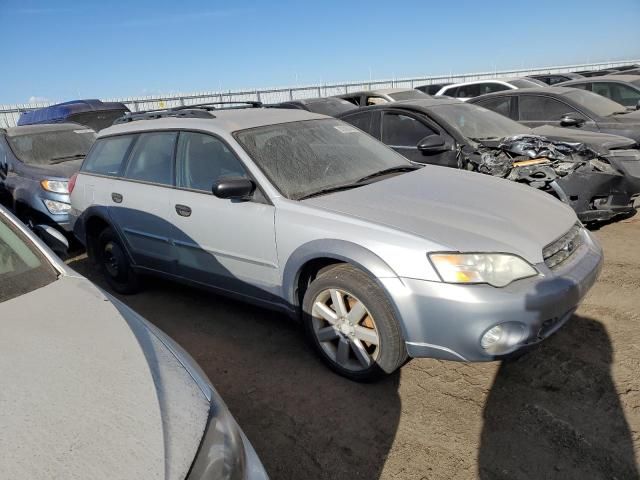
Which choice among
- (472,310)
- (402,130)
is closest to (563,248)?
(472,310)

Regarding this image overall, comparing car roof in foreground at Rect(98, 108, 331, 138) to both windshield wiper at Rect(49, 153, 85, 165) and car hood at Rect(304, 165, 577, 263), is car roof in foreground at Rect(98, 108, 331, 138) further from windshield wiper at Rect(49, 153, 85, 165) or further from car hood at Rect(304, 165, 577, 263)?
windshield wiper at Rect(49, 153, 85, 165)

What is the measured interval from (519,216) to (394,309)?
1.00m

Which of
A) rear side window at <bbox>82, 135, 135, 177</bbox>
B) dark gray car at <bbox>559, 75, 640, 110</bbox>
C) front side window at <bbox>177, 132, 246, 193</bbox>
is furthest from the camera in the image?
dark gray car at <bbox>559, 75, 640, 110</bbox>

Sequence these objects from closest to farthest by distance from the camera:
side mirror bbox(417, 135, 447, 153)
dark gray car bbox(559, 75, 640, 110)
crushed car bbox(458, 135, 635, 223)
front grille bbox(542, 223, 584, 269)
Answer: front grille bbox(542, 223, 584, 269) → crushed car bbox(458, 135, 635, 223) → side mirror bbox(417, 135, 447, 153) → dark gray car bbox(559, 75, 640, 110)

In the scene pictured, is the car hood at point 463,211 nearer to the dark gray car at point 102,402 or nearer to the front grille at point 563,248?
the front grille at point 563,248

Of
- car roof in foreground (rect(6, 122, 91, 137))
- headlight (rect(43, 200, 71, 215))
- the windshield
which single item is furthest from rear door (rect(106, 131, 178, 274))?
the windshield

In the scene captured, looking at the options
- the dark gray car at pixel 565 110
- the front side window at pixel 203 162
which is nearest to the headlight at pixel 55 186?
the front side window at pixel 203 162

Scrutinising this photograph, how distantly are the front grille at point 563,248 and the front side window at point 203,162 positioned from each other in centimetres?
197

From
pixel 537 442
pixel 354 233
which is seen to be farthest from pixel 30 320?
pixel 537 442

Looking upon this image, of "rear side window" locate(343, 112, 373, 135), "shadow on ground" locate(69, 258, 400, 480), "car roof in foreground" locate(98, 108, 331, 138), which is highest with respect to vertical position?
"car roof in foreground" locate(98, 108, 331, 138)

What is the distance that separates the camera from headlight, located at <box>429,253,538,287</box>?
2.47 metres

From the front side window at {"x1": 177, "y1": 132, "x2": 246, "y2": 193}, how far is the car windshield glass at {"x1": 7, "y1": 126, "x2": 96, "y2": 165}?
403cm

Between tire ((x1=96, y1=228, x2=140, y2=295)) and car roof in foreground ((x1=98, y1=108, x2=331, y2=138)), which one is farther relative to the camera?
tire ((x1=96, y1=228, x2=140, y2=295))

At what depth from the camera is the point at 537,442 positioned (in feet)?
7.77
